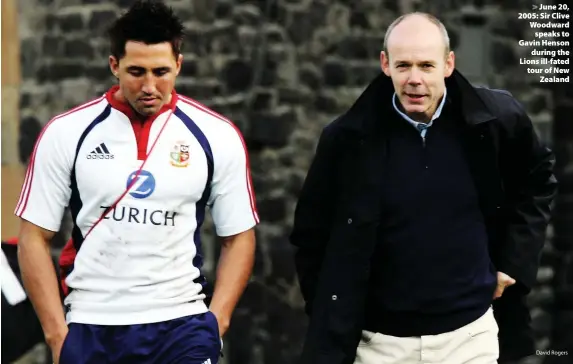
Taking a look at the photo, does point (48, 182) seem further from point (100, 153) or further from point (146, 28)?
point (146, 28)

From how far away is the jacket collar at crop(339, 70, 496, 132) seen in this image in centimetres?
590

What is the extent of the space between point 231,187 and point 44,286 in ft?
2.56

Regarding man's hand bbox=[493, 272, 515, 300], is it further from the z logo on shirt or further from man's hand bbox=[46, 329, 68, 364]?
man's hand bbox=[46, 329, 68, 364]

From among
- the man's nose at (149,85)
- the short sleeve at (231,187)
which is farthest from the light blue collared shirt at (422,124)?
the man's nose at (149,85)

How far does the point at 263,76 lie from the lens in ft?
35.2

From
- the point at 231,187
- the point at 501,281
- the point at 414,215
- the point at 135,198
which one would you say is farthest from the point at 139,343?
Answer: the point at 501,281

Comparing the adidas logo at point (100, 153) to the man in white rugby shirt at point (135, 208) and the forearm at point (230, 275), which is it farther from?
the forearm at point (230, 275)

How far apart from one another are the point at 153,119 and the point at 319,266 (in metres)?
0.96

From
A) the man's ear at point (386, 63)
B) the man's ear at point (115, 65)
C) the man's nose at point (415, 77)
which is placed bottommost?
the man's nose at point (415, 77)

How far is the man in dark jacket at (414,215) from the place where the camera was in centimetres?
574

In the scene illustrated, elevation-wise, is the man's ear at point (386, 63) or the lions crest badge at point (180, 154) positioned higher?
the man's ear at point (386, 63)

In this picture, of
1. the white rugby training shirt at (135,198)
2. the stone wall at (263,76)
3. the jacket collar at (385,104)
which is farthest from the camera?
the stone wall at (263,76)

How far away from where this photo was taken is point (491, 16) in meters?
11.4

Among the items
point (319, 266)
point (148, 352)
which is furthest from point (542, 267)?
point (148, 352)
